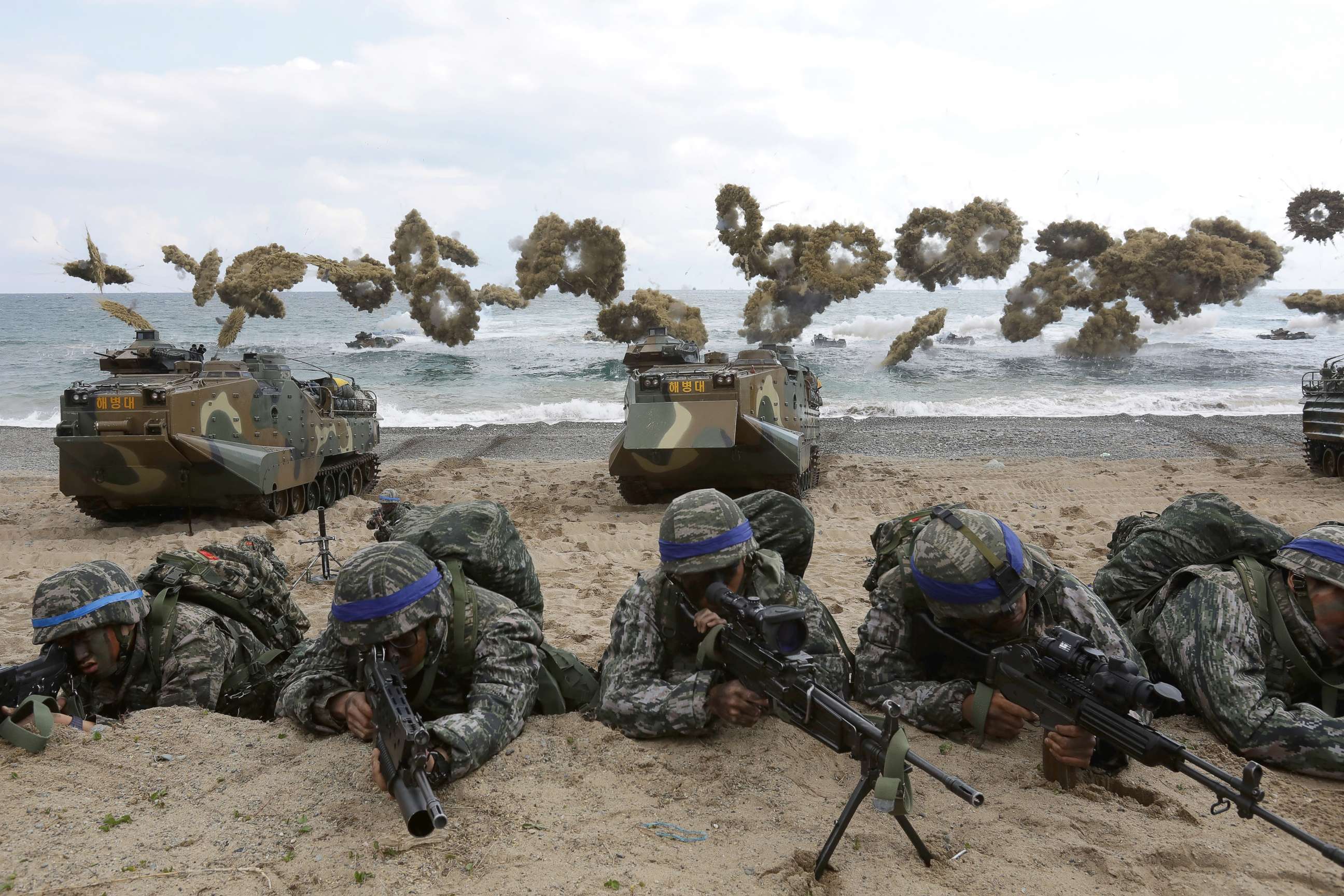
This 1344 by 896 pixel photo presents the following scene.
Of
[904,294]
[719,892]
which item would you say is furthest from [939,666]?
[904,294]

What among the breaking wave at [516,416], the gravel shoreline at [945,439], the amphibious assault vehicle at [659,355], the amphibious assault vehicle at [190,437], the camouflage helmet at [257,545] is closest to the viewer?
the camouflage helmet at [257,545]

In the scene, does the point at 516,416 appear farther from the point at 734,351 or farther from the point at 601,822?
the point at 601,822

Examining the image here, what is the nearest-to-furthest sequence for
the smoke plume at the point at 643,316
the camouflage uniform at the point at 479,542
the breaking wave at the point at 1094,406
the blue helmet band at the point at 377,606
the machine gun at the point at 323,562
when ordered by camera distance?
the blue helmet band at the point at 377,606 → the camouflage uniform at the point at 479,542 → the machine gun at the point at 323,562 → the breaking wave at the point at 1094,406 → the smoke plume at the point at 643,316

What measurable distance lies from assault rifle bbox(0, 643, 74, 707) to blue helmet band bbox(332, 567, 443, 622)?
140 cm

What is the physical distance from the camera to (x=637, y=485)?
12406 mm

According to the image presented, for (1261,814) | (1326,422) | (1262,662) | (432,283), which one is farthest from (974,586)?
(432,283)

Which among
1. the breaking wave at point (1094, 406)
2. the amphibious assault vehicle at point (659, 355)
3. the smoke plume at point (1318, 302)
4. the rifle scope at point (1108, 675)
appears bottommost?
the breaking wave at point (1094, 406)

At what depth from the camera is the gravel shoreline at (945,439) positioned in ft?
56.3

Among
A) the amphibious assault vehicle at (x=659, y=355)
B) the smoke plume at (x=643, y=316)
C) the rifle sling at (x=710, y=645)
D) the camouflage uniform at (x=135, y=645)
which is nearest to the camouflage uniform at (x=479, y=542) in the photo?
the rifle sling at (x=710, y=645)

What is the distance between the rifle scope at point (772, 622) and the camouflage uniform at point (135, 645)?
8.45ft

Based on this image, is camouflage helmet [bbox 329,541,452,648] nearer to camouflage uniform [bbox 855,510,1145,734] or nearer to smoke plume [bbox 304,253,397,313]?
camouflage uniform [bbox 855,510,1145,734]

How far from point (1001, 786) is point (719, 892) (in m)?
1.27

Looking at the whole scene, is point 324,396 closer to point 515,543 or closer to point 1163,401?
point 515,543

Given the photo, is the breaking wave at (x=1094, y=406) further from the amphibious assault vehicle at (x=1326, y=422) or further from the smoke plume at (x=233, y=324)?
the smoke plume at (x=233, y=324)
